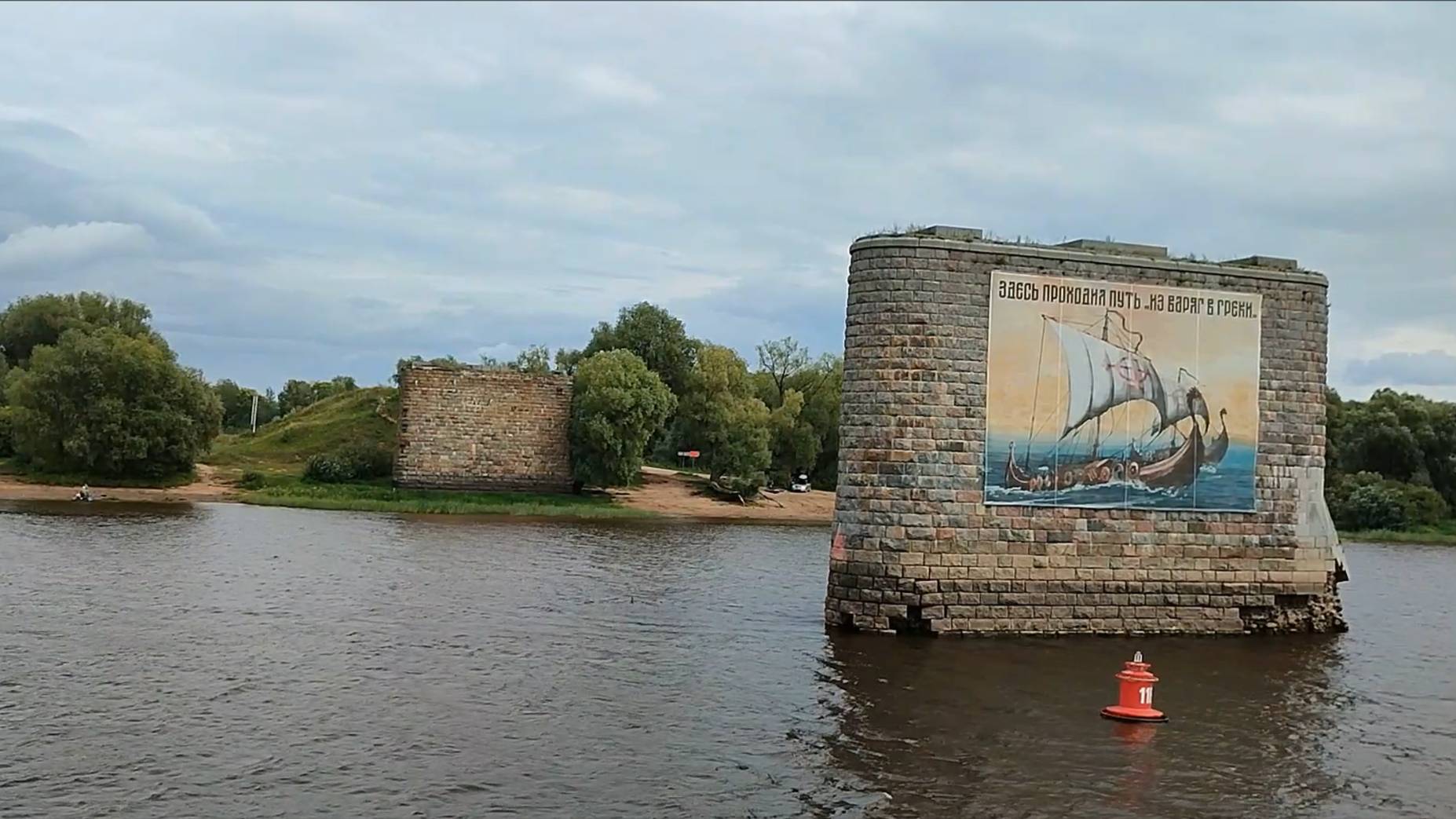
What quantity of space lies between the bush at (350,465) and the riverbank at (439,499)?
0.76 metres

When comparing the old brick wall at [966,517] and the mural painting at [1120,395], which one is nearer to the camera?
the old brick wall at [966,517]

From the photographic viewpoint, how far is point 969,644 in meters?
18.6

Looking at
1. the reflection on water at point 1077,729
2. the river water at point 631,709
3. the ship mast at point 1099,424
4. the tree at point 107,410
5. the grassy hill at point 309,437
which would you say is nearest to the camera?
the river water at point 631,709

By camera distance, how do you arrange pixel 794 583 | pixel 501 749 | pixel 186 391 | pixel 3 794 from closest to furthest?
pixel 3 794, pixel 501 749, pixel 794 583, pixel 186 391

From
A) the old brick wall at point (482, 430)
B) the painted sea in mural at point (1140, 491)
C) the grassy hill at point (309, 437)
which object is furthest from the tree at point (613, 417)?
the painted sea in mural at point (1140, 491)

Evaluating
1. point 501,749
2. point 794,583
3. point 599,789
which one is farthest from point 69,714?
point 794,583

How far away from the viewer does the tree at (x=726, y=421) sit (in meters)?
59.2

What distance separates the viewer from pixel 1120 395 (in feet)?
66.0

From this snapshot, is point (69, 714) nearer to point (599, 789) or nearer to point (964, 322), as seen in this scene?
point (599, 789)

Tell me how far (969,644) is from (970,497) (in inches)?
80.6

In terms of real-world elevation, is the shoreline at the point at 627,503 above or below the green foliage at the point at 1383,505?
below

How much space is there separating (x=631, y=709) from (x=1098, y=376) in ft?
29.9

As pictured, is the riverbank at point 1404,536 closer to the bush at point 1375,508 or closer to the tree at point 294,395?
the bush at point 1375,508

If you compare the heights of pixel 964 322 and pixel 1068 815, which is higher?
pixel 964 322
